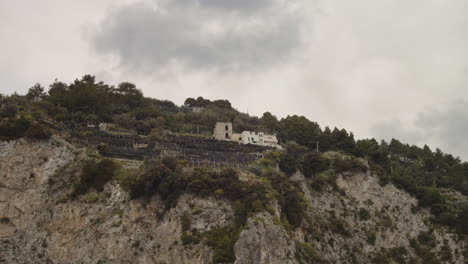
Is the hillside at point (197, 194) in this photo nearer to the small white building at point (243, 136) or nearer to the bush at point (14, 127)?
the bush at point (14, 127)

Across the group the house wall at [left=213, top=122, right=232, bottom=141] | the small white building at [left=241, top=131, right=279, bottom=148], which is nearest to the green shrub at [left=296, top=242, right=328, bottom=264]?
the small white building at [left=241, top=131, right=279, bottom=148]

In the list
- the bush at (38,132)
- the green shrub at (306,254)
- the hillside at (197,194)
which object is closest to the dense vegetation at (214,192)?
the hillside at (197,194)

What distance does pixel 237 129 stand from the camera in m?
86.1

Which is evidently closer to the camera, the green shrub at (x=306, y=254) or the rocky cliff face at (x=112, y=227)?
the rocky cliff face at (x=112, y=227)

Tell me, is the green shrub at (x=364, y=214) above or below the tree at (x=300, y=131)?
below

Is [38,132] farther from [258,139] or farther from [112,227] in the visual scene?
[258,139]

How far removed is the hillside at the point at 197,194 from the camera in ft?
163

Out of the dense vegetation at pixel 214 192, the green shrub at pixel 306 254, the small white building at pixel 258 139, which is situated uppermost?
the small white building at pixel 258 139

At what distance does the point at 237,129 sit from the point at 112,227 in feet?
129

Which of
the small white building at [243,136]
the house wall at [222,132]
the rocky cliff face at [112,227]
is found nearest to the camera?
the rocky cliff face at [112,227]

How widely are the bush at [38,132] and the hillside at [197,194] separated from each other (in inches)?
4.6

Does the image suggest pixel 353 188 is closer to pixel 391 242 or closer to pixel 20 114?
pixel 391 242

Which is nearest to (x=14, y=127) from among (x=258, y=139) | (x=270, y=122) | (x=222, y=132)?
(x=222, y=132)

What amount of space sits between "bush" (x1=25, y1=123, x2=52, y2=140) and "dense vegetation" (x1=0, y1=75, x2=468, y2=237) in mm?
109
